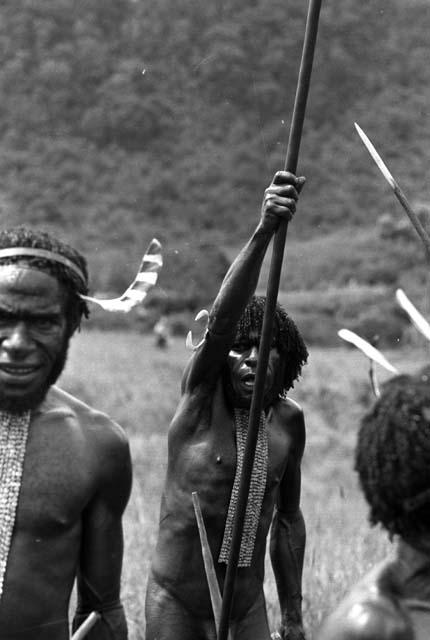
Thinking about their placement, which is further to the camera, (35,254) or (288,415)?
(288,415)

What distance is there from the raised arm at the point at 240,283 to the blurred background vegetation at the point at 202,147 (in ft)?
53.5

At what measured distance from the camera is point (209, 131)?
23.0m

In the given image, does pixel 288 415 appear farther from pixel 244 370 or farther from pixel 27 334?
pixel 27 334

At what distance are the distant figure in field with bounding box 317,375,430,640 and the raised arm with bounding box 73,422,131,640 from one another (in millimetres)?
1413

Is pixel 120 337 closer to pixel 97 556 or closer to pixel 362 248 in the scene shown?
pixel 362 248

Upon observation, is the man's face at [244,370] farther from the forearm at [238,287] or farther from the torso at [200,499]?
the forearm at [238,287]

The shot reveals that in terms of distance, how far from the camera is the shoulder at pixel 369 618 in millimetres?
2910

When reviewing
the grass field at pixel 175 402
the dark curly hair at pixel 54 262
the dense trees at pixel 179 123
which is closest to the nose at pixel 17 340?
the dark curly hair at pixel 54 262

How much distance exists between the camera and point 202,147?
24141 millimetres

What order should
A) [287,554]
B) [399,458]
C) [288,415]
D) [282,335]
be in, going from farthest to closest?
[287,554] → [288,415] → [282,335] → [399,458]

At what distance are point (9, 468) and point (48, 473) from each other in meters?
0.12

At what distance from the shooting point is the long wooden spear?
3846mm

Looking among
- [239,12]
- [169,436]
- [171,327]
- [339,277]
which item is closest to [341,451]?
[171,327]

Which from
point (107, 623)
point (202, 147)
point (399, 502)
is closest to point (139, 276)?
point (107, 623)
